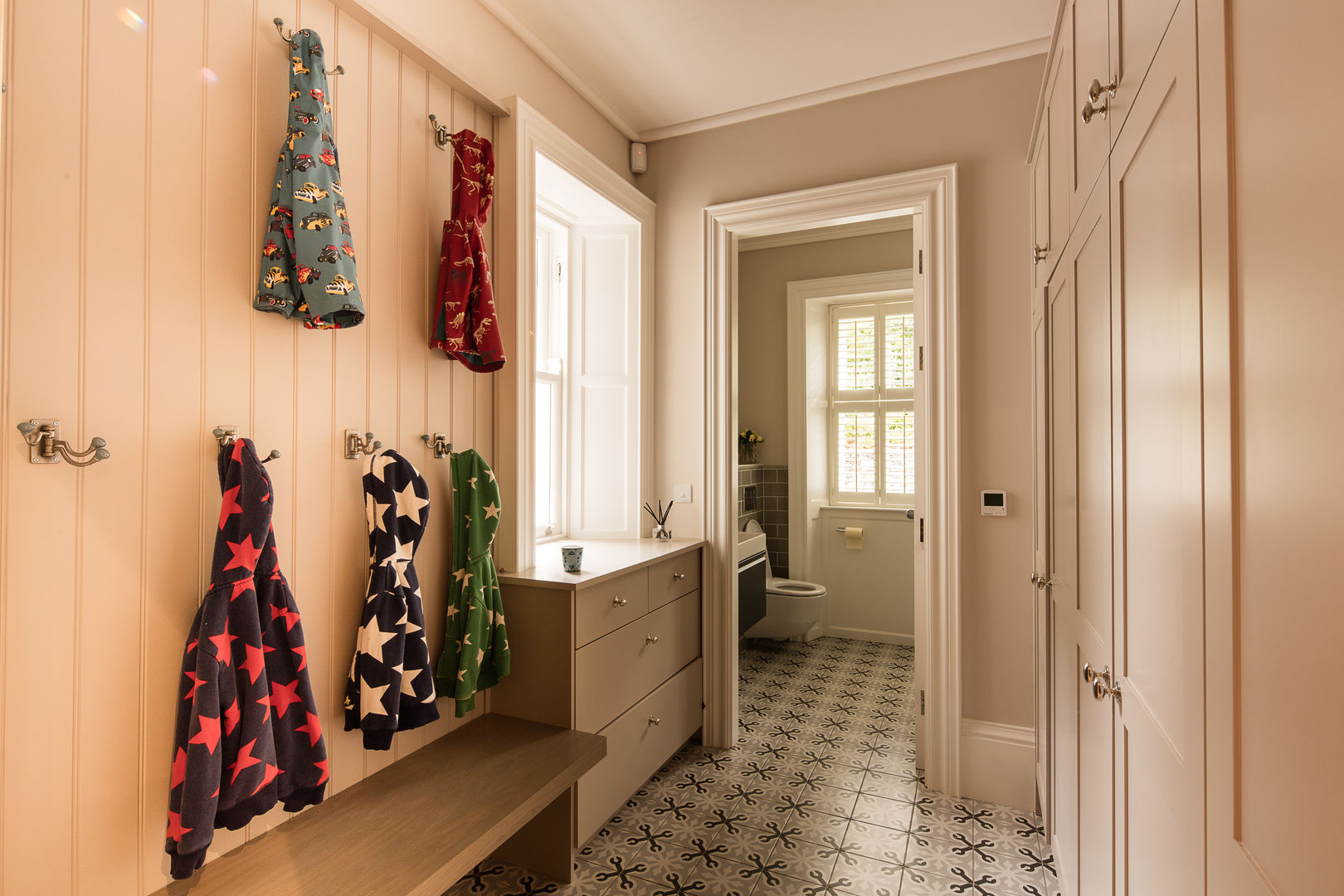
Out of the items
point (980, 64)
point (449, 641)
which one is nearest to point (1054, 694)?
point (449, 641)

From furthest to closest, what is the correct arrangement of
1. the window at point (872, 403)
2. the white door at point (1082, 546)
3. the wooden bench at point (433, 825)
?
the window at point (872, 403), the wooden bench at point (433, 825), the white door at point (1082, 546)

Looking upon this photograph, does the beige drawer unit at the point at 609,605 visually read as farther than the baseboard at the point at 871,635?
No

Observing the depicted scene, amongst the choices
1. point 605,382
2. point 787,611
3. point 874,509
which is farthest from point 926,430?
point 874,509

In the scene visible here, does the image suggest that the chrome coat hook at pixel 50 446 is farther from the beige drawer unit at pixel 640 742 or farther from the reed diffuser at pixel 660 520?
the reed diffuser at pixel 660 520

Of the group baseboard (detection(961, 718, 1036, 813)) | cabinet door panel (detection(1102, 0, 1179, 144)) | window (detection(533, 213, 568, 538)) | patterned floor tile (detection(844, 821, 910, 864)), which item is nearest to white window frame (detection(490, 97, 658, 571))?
window (detection(533, 213, 568, 538))

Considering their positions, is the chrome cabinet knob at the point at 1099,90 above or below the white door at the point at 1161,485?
above

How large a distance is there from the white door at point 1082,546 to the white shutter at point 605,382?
163 cm

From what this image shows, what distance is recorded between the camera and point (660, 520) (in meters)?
2.95

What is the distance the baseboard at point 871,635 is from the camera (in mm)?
4324

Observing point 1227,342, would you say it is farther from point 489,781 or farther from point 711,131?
Result: point 711,131

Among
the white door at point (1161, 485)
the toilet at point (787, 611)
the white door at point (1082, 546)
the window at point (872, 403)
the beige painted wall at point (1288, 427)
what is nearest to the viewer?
the beige painted wall at point (1288, 427)

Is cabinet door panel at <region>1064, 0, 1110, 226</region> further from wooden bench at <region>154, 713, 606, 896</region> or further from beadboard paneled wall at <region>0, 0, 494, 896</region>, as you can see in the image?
wooden bench at <region>154, 713, 606, 896</region>

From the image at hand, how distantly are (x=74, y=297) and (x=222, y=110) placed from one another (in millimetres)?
510

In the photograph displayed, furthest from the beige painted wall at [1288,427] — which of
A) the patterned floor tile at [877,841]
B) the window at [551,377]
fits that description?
the window at [551,377]
